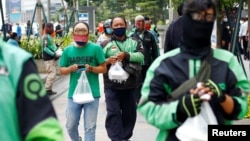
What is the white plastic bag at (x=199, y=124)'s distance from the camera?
321cm

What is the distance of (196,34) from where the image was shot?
3230mm

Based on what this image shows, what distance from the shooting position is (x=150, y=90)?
336 cm

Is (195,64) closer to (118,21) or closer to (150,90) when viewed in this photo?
(150,90)

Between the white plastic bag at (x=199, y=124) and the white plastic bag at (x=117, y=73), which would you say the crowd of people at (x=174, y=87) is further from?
the white plastic bag at (x=117, y=73)

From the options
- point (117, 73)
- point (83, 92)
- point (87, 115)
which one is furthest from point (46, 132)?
point (117, 73)

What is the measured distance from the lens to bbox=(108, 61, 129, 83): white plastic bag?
24.5 feet

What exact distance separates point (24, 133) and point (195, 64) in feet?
4.00

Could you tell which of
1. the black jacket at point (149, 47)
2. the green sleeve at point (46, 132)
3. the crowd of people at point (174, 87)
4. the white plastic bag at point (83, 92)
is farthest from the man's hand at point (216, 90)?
the black jacket at point (149, 47)

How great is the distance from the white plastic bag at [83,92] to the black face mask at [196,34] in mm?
3436

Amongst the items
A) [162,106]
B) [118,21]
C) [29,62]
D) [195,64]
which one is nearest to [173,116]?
[162,106]

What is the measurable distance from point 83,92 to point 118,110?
3.31 feet

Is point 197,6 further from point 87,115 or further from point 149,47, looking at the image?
point 149,47

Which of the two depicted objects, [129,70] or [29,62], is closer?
[29,62]

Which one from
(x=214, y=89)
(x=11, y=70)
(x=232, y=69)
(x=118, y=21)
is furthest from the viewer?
(x=118, y=21)
